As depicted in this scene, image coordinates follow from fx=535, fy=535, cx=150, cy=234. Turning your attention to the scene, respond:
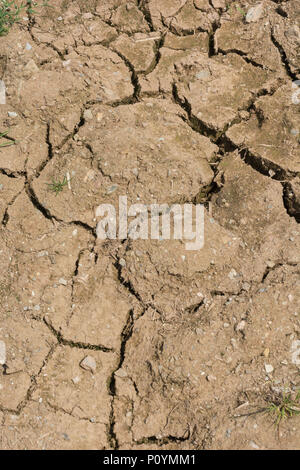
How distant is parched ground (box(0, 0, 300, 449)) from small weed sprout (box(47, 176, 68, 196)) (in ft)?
0.12

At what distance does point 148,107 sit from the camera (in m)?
3.04

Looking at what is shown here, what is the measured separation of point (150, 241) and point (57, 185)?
607 mm

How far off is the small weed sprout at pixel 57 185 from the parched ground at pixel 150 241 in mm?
37

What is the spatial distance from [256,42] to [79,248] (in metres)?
1.63

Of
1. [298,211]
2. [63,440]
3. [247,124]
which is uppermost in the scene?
[247,124]

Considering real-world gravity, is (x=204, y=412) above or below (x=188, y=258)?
below

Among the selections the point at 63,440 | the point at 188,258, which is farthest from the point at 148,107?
the point at 63,440

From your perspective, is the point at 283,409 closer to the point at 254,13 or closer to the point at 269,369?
the point at 269,369

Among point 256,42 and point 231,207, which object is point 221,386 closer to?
point 231,207

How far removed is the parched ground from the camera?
2.36m

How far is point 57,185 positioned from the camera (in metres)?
2.82

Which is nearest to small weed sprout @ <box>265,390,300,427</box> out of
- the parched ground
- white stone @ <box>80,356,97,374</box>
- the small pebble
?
the parched ground

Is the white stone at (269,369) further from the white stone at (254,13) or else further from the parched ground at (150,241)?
the white stone at (254,13)

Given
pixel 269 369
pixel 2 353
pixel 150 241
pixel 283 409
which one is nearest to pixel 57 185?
pixel 150 241
